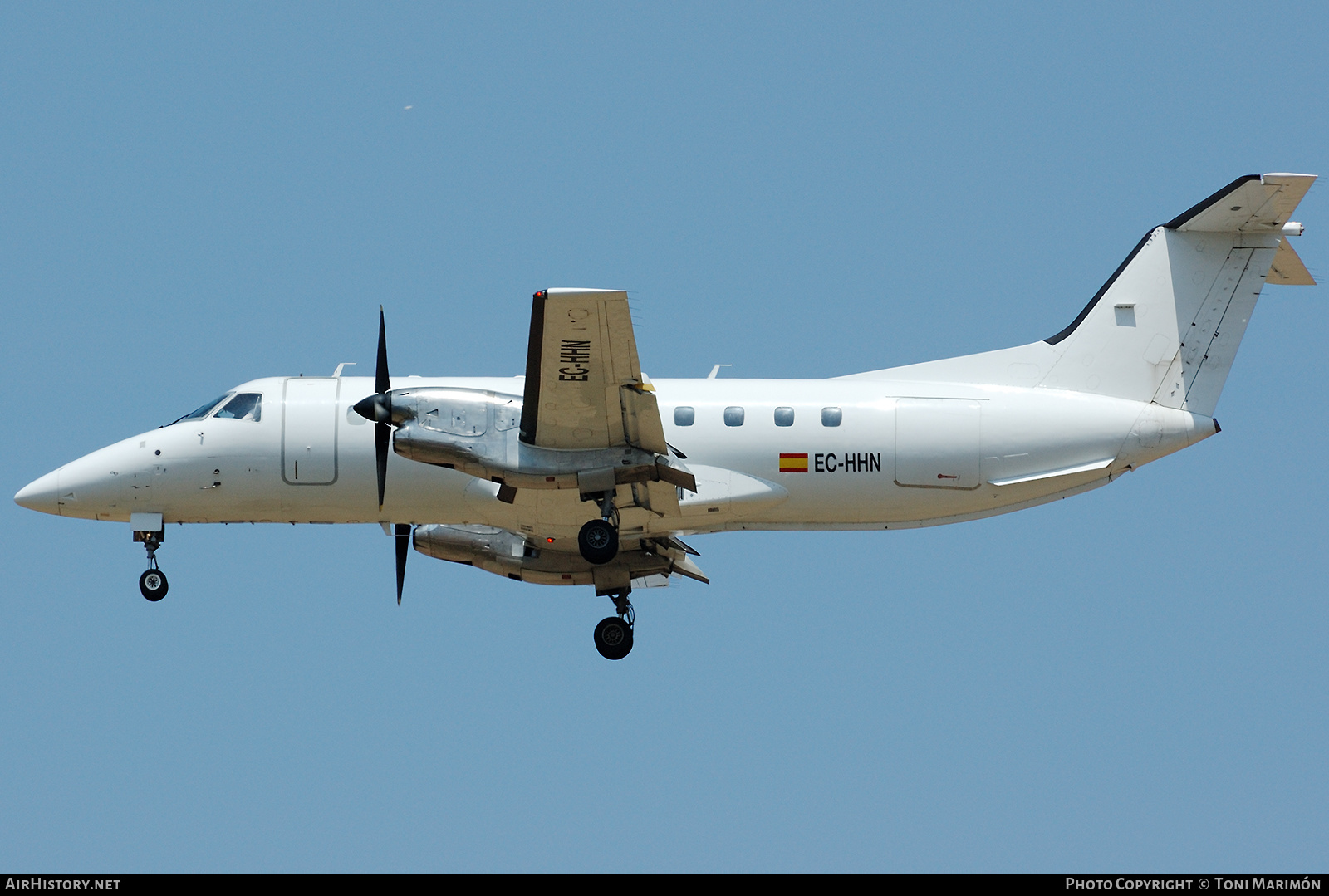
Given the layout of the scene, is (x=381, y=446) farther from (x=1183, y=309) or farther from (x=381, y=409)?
(x=1183, y=309)

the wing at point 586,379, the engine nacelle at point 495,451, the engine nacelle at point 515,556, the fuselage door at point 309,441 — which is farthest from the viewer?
the engine nacelle at point 515,556

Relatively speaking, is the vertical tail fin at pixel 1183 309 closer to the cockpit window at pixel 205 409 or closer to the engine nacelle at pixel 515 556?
the engine nacelle at pixel 515 556

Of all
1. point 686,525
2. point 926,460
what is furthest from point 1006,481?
point 686,525

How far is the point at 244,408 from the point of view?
21578mm

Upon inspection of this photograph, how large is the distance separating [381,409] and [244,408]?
11.1ft

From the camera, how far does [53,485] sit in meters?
21.7

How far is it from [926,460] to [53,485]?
1309cm

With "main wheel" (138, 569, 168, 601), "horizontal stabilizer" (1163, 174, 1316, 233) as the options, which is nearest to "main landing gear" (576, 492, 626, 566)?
"main wheel" (138, 569, 168, 601)

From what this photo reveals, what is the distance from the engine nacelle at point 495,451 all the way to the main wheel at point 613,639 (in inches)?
131

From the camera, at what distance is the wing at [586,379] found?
17.4 meters

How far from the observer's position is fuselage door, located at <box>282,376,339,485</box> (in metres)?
21.1

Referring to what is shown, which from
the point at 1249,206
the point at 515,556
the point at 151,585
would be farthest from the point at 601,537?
the point at 1249,206

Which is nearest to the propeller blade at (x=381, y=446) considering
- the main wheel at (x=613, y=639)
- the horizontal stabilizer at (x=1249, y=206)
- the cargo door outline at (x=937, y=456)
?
the main wheel at (x=613, y=639)
